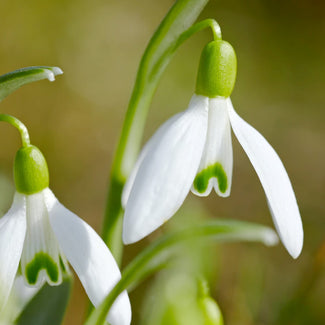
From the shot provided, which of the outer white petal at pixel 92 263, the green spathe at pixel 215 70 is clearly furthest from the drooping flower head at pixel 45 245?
the green spathe at pixel 215 70

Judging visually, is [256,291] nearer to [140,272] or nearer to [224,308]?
[224,308]

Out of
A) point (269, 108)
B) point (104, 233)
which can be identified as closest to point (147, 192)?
point (104, 233)

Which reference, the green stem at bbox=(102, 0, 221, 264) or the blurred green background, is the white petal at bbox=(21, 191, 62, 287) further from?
the blurred green background

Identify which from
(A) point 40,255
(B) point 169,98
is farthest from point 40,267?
(B) point 169,98

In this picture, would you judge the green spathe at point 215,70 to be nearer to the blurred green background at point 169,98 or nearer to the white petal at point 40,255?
the white petal at point 40,255

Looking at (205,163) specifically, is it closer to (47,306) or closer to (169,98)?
(47,306)

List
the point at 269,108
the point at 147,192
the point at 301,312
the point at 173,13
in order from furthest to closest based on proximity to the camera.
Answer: the point at 269,108
the point at 301,312
the point at 173,13
the point at 147,192
